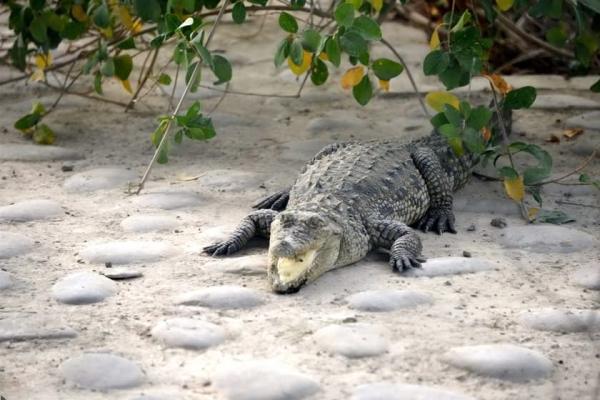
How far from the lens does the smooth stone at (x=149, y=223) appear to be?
541 centimetres

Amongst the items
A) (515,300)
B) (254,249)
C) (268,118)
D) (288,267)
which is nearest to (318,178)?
(254,249)

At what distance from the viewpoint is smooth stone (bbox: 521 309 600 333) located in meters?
4.30

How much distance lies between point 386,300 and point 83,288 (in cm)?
128

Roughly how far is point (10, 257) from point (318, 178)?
156 cm

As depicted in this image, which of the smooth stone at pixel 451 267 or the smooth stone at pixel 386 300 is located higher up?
the smooth stone at pixel 386 300

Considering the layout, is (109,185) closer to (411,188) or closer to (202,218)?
(202,218)

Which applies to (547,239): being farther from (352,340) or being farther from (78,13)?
(78,13)

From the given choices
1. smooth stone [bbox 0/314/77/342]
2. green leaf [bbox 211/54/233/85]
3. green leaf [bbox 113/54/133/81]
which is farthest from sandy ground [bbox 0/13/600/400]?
green leaf [bbox 211/54/233/85]

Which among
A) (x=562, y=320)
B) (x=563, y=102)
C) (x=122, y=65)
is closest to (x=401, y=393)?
(x=562, y=320)

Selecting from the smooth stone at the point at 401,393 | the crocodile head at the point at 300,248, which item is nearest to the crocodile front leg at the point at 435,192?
the crocodile head at the point at 300,248

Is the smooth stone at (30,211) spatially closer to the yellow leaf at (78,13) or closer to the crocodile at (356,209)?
the crocodile at (356,209)

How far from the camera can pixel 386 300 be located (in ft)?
14.8

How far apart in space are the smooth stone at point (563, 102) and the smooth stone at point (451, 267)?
2718 mm

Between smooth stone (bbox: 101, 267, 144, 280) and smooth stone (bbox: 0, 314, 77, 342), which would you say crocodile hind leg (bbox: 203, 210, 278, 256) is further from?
smooth stone (bbox: 0, 314, 77, 342)
